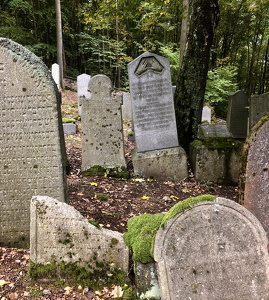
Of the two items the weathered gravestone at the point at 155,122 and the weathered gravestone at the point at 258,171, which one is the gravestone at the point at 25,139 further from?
the weathered gravestone at the point at 155,122

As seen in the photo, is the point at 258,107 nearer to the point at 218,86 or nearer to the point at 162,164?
the point at 162,164

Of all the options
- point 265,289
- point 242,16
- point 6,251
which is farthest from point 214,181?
point 242,16

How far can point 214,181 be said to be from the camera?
6.52 meters

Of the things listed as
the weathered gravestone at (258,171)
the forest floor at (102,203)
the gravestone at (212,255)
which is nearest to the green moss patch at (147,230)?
the gravestone at (212,255)

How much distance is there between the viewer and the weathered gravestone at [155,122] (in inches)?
252

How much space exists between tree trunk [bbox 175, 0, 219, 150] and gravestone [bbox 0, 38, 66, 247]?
15.1 ft

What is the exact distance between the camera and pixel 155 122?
261 inches

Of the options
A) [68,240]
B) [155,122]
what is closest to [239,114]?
[155,122]

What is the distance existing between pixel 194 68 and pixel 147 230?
5.30m

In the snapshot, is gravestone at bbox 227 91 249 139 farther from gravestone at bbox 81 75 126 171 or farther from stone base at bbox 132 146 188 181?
gravestone at bbox 81 75 126 171

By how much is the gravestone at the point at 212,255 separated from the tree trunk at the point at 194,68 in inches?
199

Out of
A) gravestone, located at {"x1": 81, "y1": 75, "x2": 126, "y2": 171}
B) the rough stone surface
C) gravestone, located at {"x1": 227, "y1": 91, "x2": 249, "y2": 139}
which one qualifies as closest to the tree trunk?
gravestone, located at {"x1": 81, "y1": 75, "x2": 126, "y2": 171}

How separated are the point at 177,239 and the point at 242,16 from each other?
76.4ft

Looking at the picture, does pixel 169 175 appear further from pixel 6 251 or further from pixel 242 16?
pixel 242 16
